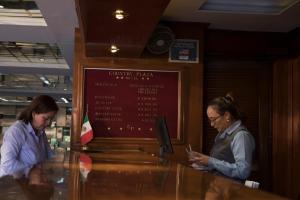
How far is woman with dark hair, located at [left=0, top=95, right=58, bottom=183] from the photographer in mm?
2711

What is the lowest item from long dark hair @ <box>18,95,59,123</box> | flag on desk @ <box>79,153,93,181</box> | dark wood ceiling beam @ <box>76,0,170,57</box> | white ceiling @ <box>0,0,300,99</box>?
flag on desk @ <box>79,153,93,181</box>

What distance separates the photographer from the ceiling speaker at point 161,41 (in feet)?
16.1

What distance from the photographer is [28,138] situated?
2988 millimetres

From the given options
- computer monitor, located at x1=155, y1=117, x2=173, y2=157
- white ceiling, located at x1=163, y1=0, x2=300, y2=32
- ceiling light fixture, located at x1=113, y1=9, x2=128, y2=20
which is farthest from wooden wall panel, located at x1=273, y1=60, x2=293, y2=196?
ceiling light fixture, located at x1=113, y1=9, x2=128, y2=20

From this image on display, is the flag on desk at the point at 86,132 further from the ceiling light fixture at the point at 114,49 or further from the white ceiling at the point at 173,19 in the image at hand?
the white ceiling at the point at 173,19

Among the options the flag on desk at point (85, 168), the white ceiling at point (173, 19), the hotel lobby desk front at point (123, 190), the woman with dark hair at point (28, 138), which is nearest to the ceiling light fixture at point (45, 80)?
the white ceiling at point (173, 19)

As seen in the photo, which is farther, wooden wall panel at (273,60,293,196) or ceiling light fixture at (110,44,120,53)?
wooden wall panel at (273,60,293,196)

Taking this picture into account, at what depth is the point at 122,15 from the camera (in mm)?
3328

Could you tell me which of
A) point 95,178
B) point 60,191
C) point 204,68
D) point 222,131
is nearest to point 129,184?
point 95,178

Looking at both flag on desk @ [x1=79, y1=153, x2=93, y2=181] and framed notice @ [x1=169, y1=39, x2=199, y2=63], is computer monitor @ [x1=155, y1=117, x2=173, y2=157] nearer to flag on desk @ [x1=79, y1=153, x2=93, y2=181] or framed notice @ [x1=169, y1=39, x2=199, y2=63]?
flag on desk @ [x1=79, y1=153, x2=93, y2=181]

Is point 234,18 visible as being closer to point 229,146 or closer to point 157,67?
point 157,67

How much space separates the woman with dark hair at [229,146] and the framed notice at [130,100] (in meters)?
1.88

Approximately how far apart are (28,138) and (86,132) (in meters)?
1.70

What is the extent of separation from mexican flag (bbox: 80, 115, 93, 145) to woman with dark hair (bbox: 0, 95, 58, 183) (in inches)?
48.9
